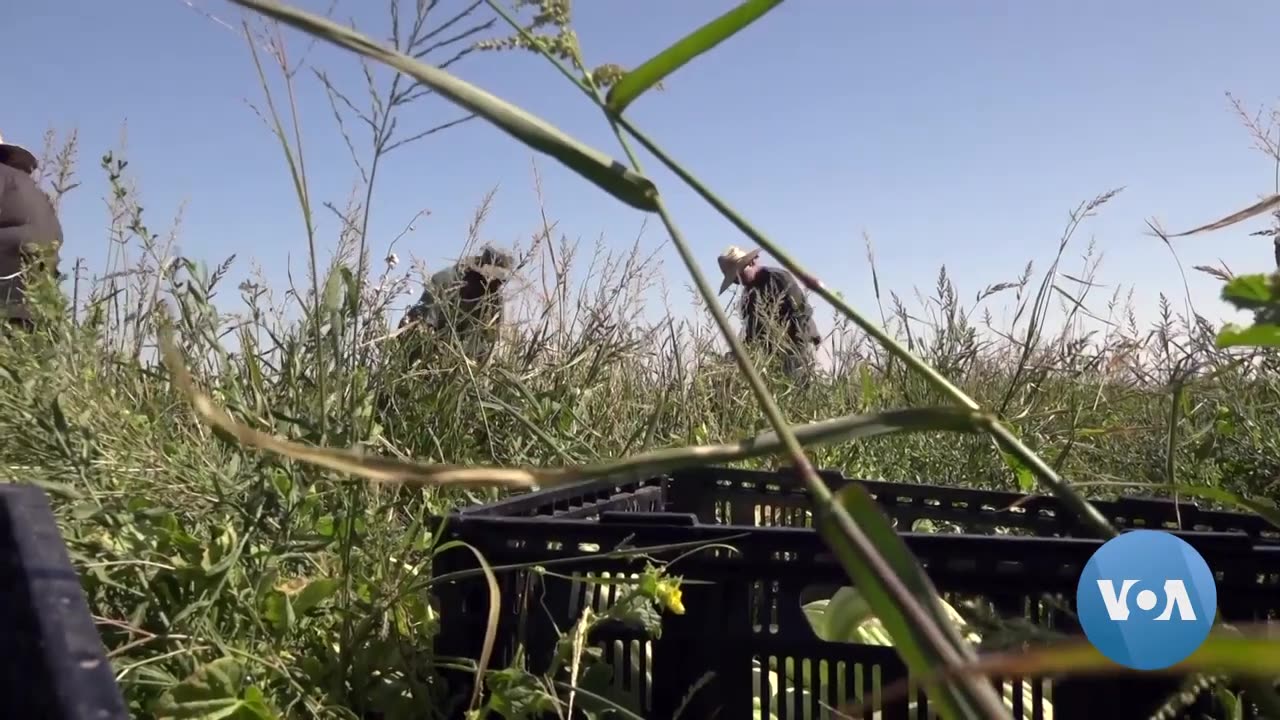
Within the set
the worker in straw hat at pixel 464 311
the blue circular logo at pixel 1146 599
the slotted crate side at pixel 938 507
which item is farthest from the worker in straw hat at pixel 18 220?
the blue circular logo at pixel 1146 599

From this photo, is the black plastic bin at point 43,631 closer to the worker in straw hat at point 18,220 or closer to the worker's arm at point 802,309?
the worker in straw hat at point 18,220

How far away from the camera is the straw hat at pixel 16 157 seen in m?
2.99

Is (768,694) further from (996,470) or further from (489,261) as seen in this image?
(489,261)

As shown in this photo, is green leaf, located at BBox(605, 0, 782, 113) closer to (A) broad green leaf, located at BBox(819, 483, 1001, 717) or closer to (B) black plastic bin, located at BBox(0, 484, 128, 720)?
(A) broad green leaf, located at BBox(819, 483, 1001, 717)

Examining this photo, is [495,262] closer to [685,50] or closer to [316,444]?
[316,444]

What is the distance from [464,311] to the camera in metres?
1.87

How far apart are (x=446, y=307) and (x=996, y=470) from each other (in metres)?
1.07

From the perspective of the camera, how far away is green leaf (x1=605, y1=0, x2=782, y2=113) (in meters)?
0.35

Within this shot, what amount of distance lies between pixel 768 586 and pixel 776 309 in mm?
1634

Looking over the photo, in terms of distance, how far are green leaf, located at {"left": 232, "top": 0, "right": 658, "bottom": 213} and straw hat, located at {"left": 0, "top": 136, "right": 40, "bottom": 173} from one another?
323 cm

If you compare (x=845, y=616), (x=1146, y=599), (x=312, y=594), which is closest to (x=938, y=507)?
(x=845, y=616)

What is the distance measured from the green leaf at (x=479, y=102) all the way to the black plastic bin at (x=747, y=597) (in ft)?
1.56

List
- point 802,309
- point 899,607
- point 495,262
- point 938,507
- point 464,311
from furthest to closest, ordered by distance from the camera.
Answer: point 802,309 → point 495,262 → point 464,311 → point 938,507 → point 899,607

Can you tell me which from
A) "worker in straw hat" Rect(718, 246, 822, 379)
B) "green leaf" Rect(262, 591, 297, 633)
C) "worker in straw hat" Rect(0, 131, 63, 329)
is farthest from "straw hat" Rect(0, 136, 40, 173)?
"green leaf" Rect(262, 591, 297, 633)
